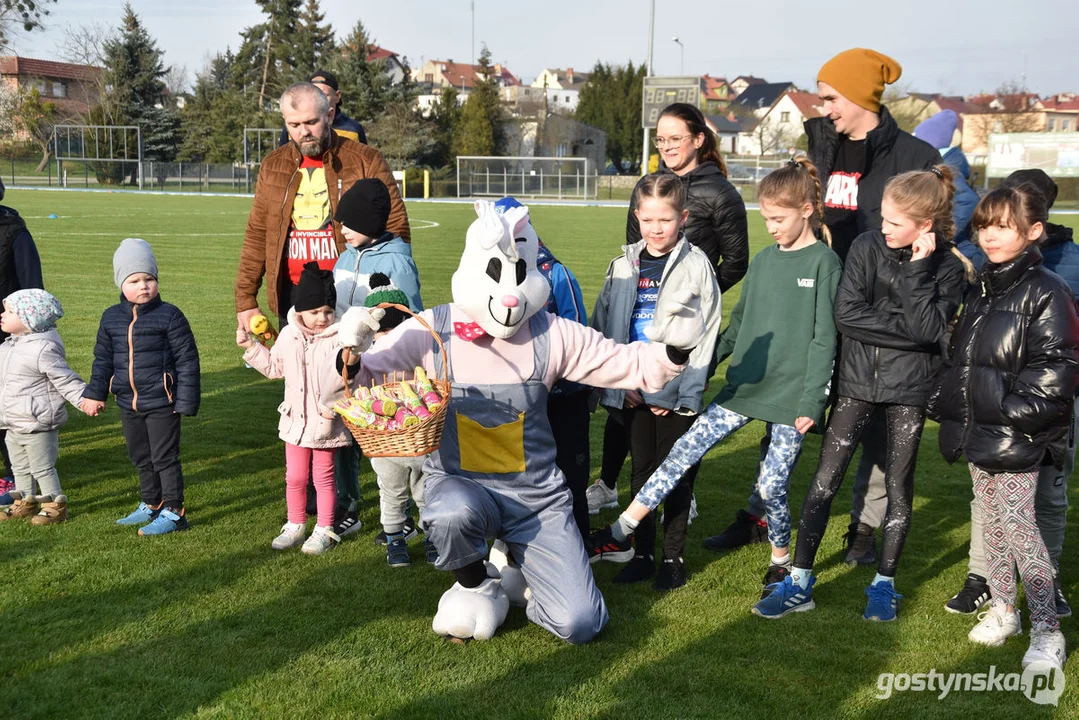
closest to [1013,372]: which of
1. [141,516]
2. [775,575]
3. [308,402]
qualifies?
[775,575]

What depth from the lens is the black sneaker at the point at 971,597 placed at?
4.41 m

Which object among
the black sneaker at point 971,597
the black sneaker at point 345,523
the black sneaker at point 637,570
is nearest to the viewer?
the black sneaker at point 971,597

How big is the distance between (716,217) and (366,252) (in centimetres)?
181

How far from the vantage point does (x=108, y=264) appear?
1631 centimetres

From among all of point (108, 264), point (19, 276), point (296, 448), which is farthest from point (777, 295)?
point (108, 264)

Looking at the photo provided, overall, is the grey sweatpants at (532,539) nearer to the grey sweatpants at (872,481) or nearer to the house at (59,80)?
the grey sweatpants at (872,481)

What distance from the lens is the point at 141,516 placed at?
529 cm

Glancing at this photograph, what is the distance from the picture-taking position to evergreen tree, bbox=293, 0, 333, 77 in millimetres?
63531

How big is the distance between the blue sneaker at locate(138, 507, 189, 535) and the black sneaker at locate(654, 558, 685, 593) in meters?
2.52

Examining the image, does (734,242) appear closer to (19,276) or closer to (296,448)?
(296,448)

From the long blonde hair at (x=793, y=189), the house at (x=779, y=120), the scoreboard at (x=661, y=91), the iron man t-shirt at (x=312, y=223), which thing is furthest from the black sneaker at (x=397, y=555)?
the house at (x=779, y=120)

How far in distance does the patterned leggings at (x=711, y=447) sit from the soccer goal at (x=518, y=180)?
44672 mm

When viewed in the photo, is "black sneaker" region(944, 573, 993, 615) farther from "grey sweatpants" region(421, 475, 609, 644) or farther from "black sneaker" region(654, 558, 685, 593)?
"grey sweatpants" region(421, 475, 609, 644)

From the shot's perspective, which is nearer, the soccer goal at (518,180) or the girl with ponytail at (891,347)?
the girl with ponytail at (891,347)
